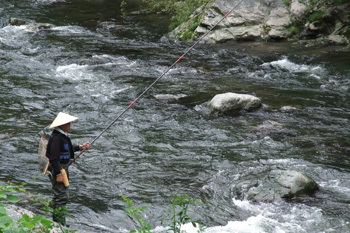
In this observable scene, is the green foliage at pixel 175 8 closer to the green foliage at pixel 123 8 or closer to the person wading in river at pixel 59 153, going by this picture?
the green foliage at pixel 123 8

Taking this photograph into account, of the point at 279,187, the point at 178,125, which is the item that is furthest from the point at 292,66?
the point at 279,187

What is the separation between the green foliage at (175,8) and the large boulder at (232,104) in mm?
9318

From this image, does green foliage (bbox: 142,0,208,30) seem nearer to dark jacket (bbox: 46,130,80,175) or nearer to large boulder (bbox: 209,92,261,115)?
large boulder (bbox: 209,92,261,115)

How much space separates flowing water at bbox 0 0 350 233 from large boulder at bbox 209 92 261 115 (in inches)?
8.9

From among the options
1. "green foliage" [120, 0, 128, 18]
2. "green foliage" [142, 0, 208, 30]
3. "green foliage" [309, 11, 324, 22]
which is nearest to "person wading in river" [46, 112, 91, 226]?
"green foliage" [309, 11, 324, 22]

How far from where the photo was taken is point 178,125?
10.5 meters

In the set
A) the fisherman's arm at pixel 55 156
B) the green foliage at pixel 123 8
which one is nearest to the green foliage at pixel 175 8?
the green foliage at pixel 123 8

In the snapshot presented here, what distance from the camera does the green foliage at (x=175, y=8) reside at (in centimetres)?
1991

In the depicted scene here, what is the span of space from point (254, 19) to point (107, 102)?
27.6ft

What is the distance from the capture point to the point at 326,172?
8.17 metres

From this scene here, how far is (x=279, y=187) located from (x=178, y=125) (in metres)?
3.62

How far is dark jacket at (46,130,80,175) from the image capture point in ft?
20.2

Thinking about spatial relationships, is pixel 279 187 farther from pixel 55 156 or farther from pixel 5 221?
pixel 5 221

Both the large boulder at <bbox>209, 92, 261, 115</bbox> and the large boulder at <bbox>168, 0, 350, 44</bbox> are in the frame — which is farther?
the large boulder at <bbox>168, 0, 350, 44</bbox>
